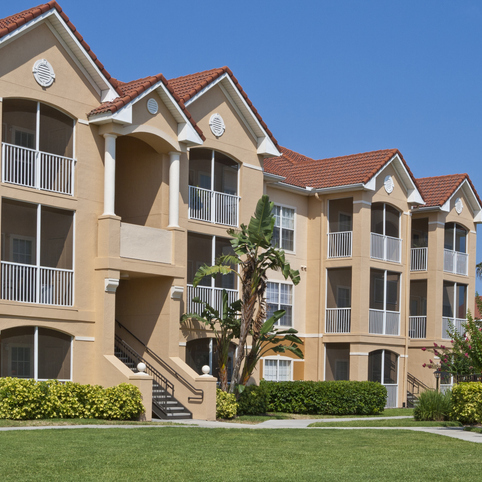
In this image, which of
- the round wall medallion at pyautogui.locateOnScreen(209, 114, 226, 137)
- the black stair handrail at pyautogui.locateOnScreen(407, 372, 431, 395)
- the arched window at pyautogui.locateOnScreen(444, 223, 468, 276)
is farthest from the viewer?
the arched window at pyautogui.locateOnScreen(444, 223, 468, 276)

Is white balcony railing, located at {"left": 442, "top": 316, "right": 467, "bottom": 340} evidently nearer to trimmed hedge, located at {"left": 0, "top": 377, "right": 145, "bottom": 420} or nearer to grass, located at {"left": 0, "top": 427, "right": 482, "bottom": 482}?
grass, located at {"left": 0, "top": 427, "right": 482, "bottom": 482}

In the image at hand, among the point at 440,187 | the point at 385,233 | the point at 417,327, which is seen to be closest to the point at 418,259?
the point at 417,327

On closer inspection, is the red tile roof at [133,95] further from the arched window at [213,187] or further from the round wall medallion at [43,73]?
the arched window at [213,187]

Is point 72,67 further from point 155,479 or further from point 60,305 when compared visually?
point 155,479

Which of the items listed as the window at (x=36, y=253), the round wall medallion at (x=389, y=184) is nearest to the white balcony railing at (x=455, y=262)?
the round wall medallion at (x=389, y=184)

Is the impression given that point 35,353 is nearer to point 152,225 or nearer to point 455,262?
point 152,225

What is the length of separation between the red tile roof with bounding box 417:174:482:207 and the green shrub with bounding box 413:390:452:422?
46.8ft

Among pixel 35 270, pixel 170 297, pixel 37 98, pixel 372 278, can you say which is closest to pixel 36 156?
pixel 37 98

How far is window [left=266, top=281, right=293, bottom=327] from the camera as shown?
3409 cm

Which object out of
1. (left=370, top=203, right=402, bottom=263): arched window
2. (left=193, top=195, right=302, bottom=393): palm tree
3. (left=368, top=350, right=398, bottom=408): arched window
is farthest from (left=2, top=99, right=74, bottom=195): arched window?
(left=368, top=350, right=398, bottom=408): arched window

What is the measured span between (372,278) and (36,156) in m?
18.0

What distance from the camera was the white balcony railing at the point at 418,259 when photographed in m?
Result: 39.8

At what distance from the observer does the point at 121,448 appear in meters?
15.6

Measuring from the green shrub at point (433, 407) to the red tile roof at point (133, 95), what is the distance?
10.7 meters
